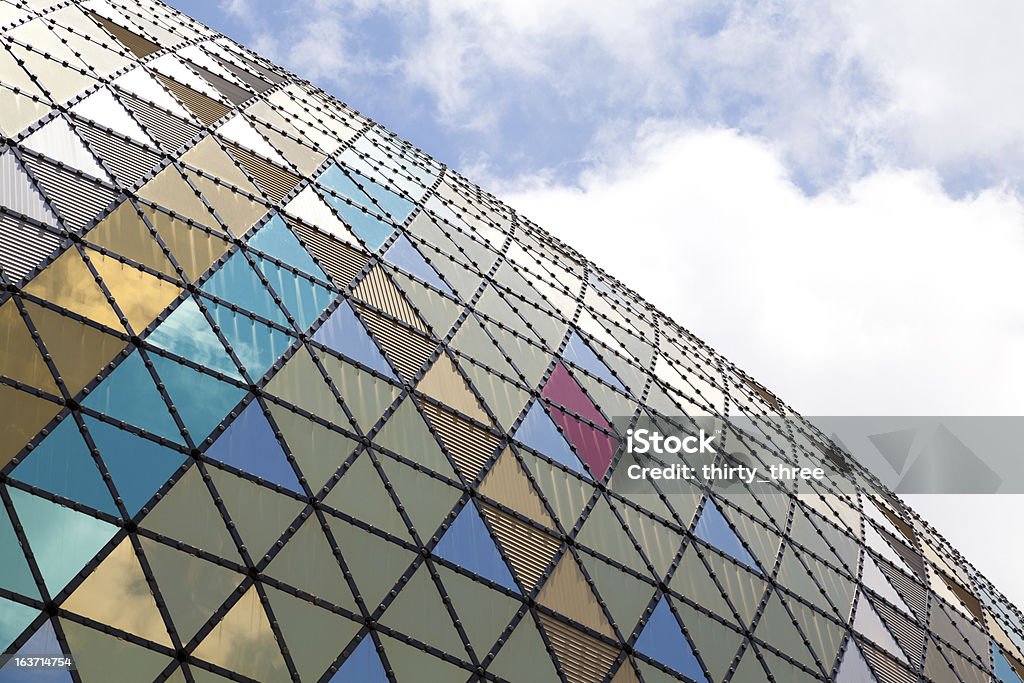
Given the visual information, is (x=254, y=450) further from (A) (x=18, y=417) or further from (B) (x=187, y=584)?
(A) (x=18, y=417)

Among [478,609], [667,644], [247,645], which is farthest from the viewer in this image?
[667,644]

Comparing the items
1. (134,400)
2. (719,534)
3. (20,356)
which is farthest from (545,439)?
(20,356)

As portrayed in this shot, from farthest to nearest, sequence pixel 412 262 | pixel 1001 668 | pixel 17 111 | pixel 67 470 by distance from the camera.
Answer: pixel 1001 668 < pixel 412 262 < pixel 17 111 < pixel 67 470

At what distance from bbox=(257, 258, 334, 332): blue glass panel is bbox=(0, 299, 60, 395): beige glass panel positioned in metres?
3.94

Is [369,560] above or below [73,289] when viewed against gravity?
below

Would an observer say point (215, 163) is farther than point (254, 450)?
Yes

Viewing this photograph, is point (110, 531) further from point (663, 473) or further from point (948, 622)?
point (948, 622)

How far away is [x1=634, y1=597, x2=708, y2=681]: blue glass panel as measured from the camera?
16.2m

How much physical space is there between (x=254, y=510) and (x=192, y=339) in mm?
2624

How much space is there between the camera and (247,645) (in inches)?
485

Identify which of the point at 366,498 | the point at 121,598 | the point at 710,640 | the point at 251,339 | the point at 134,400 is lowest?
the point at 121,598

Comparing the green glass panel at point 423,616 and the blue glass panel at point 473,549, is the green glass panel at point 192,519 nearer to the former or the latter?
the green glass panel at point 423,616

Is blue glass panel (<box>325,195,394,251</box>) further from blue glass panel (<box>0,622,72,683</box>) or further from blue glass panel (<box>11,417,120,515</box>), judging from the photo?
blue glass panel (<box>0,622,72,683</box>)

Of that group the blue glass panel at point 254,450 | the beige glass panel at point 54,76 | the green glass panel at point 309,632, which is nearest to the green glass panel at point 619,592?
the green glass panel at point 309,632
